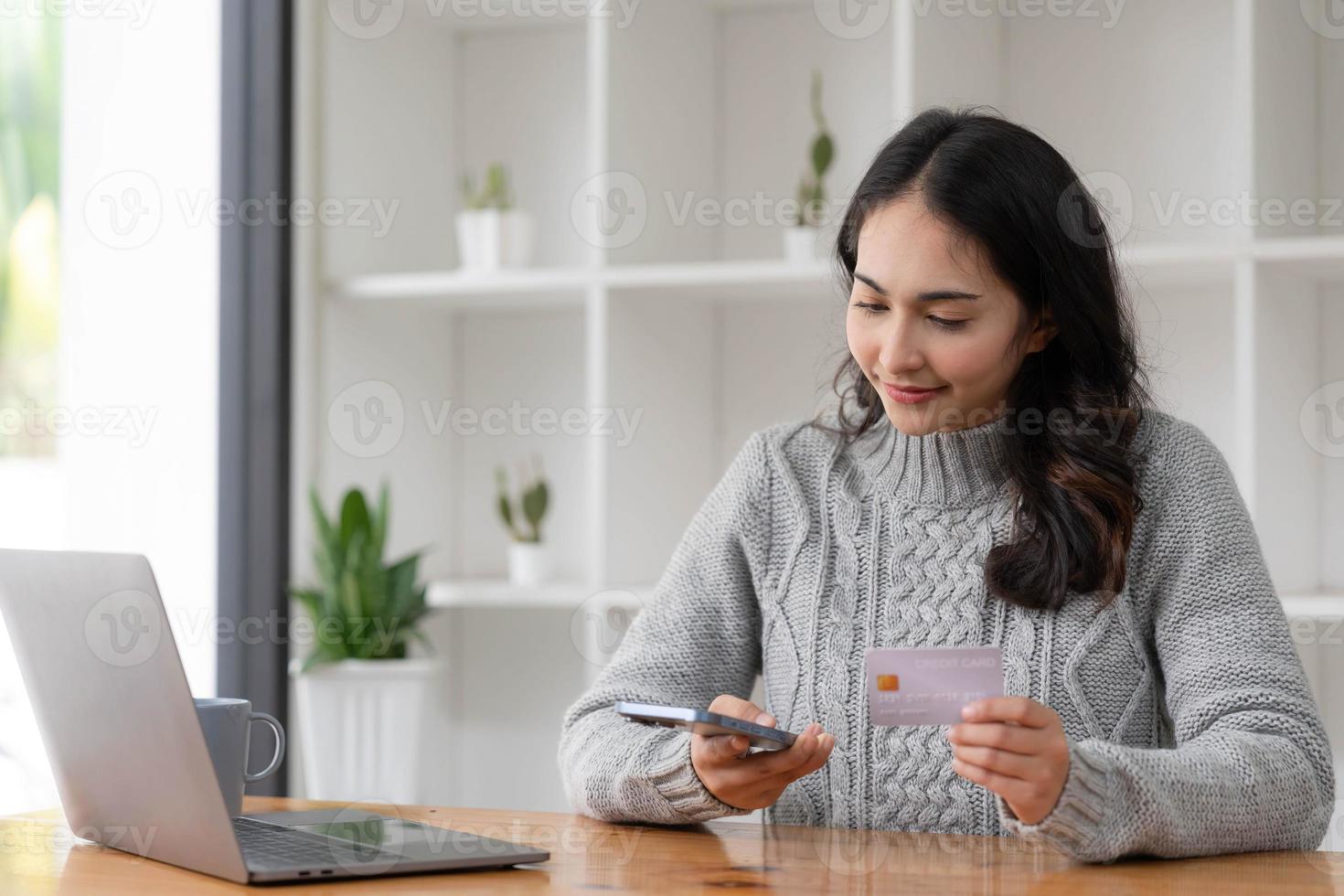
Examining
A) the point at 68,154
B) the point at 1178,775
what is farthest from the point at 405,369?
the point at 1178,775

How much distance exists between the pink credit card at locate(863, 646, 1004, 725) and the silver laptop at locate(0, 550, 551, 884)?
338 millimetres

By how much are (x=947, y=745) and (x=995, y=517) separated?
253mm

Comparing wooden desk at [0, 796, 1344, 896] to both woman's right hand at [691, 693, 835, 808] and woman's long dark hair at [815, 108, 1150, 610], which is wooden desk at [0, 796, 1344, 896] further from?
woman's long dark hair at [815, 108, 1150, 610]

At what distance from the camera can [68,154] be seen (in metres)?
2.37

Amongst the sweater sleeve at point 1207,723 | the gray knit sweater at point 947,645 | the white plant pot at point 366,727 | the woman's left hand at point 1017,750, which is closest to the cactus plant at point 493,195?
the white plant pot at point 366,727

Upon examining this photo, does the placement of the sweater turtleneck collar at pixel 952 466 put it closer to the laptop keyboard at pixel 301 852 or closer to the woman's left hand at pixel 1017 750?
the woman's left hand at pixel 1017 750

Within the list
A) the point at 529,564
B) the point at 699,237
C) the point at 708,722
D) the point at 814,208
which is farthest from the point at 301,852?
the point at 699,237

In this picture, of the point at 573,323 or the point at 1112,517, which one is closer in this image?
the point at 1112,517

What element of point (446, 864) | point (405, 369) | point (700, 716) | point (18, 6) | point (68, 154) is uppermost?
point (18, 6)

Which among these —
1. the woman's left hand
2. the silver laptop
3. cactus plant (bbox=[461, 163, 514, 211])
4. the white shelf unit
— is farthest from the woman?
cactus plant (bbox=[461, 163, 514, 211])

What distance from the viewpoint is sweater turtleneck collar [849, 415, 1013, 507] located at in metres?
1.58

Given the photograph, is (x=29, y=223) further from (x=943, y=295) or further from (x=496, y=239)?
(x=943, y=295)

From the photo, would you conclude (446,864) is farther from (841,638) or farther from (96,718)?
(841,638)

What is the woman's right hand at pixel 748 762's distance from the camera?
127 cm
